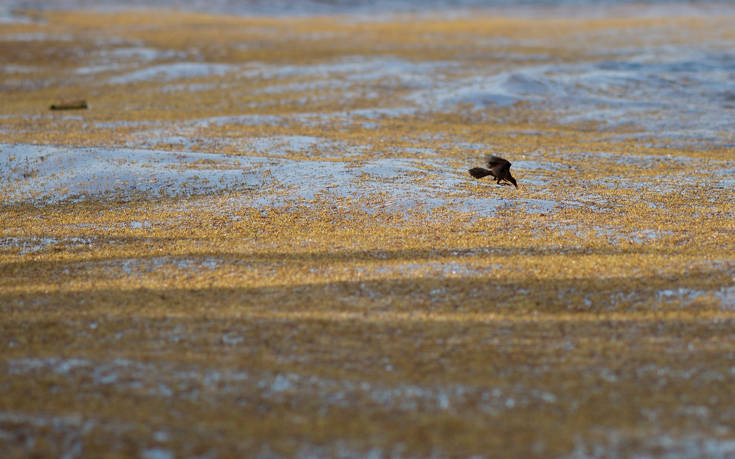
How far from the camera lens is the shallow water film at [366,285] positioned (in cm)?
539

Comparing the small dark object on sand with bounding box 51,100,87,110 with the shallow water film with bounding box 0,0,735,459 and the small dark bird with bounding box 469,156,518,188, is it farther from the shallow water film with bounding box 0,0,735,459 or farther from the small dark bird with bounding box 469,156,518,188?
the small dark bird with bounding box 469,156,518,188

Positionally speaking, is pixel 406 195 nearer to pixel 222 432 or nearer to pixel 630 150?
pixel 222 432

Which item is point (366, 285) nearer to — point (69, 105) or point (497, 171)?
point (497, 171)

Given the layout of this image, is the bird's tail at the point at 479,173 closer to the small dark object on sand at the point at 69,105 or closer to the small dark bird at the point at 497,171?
the small dark bird at the point at 497,171

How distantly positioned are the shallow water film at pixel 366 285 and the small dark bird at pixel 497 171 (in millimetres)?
269

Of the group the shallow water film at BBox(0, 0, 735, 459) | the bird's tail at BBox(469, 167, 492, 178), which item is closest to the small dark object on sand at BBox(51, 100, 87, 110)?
the shallow water film at BBox(0, 0, 735, 459)

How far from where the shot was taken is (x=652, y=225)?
423 inches

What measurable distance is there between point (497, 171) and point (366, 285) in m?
6.14

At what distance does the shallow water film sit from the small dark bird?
269 mm

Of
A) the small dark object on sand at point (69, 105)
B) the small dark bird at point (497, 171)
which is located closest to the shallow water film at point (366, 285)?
the small dark bird at point (497, 171)

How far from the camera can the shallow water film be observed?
17.7 feet

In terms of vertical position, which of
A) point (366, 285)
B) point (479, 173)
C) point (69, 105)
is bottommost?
point (366, 285)

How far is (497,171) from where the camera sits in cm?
1345

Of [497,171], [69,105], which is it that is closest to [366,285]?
[497,171]
